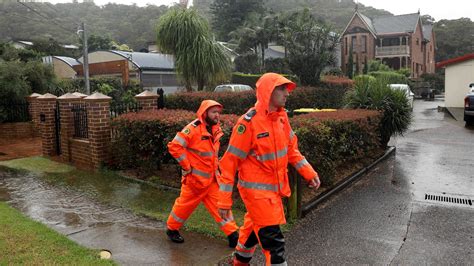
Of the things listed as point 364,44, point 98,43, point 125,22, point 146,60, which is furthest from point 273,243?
point 125,22

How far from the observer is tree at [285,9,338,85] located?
1562cm

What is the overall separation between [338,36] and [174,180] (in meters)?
11.6

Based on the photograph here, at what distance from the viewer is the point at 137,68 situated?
90.2 feet

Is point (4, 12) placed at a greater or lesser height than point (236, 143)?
greater

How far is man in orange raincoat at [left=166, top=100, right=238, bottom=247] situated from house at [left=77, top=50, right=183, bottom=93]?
22747 mm

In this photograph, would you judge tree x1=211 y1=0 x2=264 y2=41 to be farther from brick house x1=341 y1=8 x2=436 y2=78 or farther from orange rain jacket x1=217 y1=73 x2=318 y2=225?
orange rain jacket x1=217 y1=73 x2=318 y2=225

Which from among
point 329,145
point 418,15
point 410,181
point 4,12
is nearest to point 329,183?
point 329,145

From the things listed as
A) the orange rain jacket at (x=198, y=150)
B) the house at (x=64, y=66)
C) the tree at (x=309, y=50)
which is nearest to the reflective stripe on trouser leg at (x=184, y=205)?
the orange rain jacket at (x=198, y=150)

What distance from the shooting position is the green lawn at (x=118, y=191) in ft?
17.7

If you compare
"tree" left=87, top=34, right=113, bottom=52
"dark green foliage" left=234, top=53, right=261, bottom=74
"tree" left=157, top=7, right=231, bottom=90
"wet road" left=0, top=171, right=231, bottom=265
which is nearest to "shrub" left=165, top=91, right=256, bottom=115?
"tree" left=157, top=7, right=231, bottom=90

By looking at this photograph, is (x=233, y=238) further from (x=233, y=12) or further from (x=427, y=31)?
(x=427, y=31)

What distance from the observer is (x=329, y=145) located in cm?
648

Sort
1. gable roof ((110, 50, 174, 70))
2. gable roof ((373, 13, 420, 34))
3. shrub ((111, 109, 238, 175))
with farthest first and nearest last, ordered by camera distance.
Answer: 1. gable roof ((373, 13, 420, 34))
2. gable roof ((110, 50, 174, 70))
3. shrub ((111, 109, 238, 175))

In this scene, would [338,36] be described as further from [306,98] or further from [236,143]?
[236,143]
